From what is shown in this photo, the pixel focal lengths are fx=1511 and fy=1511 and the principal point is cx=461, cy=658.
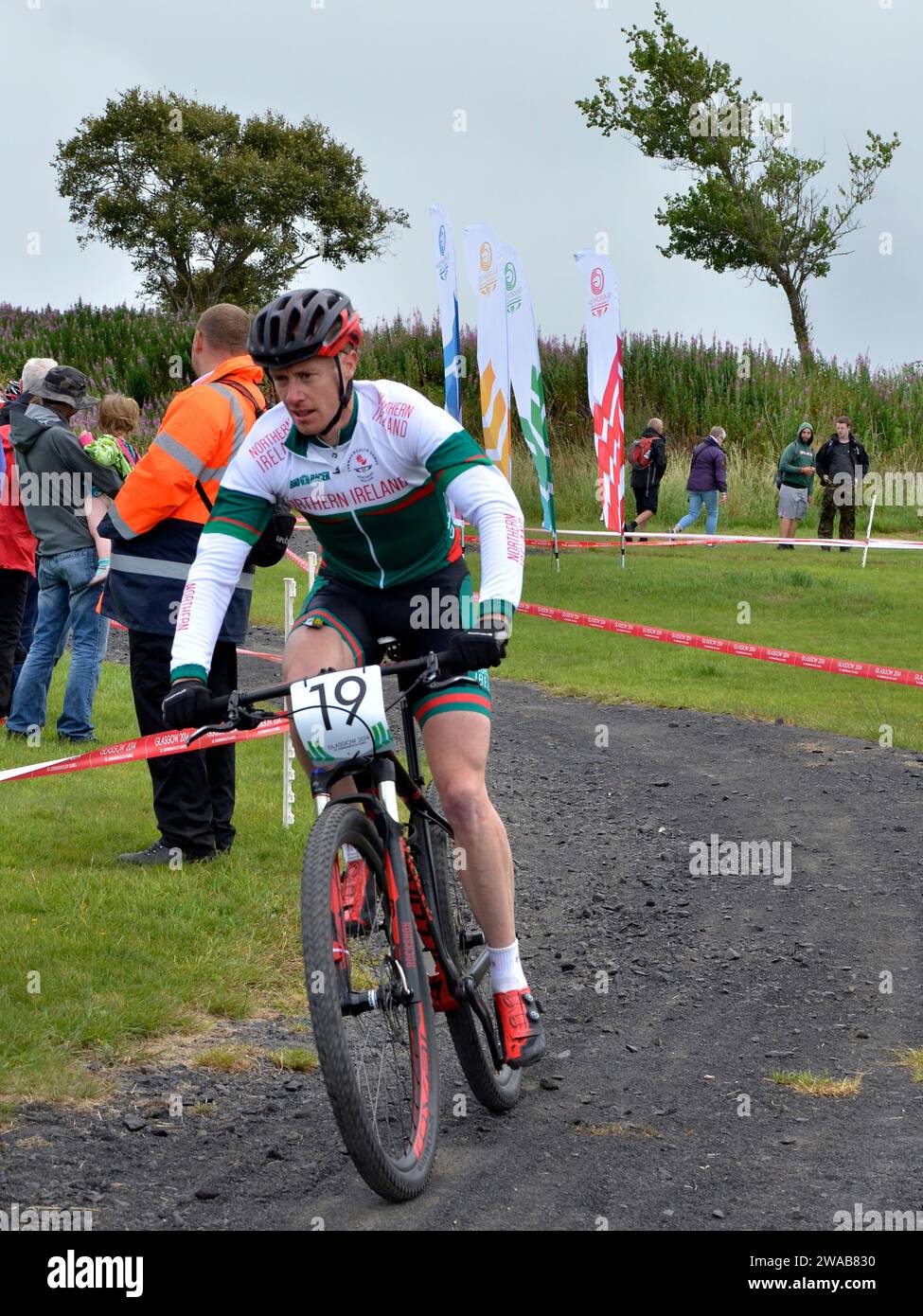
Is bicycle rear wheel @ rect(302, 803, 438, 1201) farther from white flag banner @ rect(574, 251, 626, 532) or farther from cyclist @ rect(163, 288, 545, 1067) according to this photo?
white flag banner @ rect(574, 251, 626, 532)

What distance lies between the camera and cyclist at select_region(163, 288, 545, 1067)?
4.38 metres

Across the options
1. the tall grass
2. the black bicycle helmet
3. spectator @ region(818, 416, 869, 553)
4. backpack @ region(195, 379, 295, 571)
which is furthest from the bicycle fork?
the tall grass

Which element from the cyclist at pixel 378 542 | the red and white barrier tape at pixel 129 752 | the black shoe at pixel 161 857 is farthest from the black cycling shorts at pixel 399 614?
the black shoe at pixel 161 857

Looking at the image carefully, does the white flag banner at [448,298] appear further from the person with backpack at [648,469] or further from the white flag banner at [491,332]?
the person with backpack at [648,469]

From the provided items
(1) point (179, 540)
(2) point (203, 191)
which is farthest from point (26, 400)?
(2) point (203, 191)

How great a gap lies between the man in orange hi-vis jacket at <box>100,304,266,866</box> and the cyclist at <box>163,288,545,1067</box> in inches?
96.9

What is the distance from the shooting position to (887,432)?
3506 centimetres

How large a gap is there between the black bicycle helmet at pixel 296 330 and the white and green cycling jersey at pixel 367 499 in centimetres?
26

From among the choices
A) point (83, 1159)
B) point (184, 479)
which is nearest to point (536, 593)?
point (184, 479)

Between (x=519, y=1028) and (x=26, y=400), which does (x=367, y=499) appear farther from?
(x=26, y=400)

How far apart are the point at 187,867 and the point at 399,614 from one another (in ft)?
9.64

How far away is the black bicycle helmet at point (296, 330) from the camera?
4.33 metres

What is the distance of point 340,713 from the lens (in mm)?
4020
